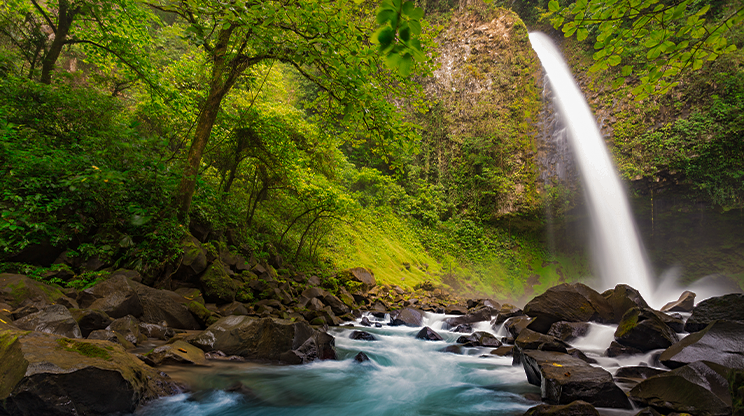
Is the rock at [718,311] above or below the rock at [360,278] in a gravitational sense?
above

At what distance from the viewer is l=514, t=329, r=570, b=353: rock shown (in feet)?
16.9

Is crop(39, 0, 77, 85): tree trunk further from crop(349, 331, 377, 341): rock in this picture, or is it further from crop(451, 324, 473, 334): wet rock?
crop(451, 324, 473, 334): wet rock

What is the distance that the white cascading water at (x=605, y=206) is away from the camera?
1748 cm

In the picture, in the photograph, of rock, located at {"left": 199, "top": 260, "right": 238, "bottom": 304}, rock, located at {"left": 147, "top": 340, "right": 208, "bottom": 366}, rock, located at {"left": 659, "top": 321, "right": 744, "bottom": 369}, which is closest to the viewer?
rock, located at {"left": 147, "top": 340, "right": 208, "bottom": 366}

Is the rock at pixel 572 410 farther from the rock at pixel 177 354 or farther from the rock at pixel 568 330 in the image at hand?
the rock at pixel 568 330

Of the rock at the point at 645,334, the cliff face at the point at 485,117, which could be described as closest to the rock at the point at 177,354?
the rock at the point at 645,334

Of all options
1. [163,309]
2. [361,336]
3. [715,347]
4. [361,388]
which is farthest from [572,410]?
[163,309]

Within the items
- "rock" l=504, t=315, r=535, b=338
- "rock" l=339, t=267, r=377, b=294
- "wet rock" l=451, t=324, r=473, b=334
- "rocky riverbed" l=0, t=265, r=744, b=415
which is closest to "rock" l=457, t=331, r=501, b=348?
"rocky riverbed" l=0, t=265, r=744, b=415

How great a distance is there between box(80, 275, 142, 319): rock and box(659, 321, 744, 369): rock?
25.6 feet

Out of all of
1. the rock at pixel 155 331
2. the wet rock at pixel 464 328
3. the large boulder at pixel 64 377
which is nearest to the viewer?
the large boulder at pixel 64 377

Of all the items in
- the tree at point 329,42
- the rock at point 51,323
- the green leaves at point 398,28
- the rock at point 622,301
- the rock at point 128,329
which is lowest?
the rock at point 128,329

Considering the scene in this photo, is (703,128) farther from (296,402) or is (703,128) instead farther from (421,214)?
(296,402)

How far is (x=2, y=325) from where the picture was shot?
2.91 metres

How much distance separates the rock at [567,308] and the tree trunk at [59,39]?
11.8m
